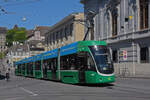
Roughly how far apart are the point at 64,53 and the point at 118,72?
14.7 m

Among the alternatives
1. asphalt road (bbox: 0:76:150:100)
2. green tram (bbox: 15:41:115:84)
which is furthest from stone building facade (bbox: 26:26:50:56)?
asphalt road (bbox: 0:76:150:100)

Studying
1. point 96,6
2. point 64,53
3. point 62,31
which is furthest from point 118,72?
point 62,31

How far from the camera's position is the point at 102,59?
17.4 m

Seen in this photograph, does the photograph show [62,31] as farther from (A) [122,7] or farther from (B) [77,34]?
(A) [122,7]

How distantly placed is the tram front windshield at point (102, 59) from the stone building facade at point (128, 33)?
12662mm

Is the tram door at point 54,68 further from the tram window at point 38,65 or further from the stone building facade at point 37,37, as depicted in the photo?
the stone building facade at point 37,37

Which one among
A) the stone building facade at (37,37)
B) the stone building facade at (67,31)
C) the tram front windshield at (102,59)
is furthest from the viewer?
the stone building facade at (37,37)

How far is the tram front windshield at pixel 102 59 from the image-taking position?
17.1 metres

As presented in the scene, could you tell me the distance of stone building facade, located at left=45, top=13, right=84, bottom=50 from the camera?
5247cm

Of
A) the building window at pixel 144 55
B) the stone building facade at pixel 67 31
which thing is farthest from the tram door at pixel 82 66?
the stone building facade at pixel 67 31

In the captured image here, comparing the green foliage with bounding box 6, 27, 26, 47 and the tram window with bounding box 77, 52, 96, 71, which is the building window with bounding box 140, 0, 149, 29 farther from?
the green foliage with bounding box 6, 27, 26, 47

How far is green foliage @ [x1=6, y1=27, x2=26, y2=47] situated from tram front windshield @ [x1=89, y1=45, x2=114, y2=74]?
4384 inches

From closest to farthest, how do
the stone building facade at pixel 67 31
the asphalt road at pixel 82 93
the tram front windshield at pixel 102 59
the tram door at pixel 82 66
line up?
the asphalt road at pixel 82 93
the tram front windshield at pixel 102 59
the tram door at pixel 82 66
the stone building facade at pixel 67 31

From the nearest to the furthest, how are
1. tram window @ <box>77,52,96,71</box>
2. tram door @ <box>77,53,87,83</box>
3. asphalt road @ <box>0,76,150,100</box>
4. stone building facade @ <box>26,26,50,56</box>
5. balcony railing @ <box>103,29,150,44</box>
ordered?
1. asphalt road @ <box>0,76,150,100</box>
2. tram window @ <box>77,52,96,71</box>
3. tram door @ <box>77,53,87,83</box>
4. balcony railing @ <box>103,29,150,44</box>
5. stone building facade @ <box>26,26,50,56</box>
